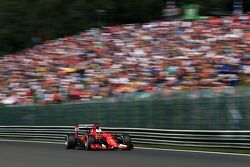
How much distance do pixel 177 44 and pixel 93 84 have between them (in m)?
4.14

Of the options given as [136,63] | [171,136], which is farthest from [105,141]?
[136,63]

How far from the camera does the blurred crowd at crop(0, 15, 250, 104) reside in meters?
18.5

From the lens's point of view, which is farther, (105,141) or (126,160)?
(105,141)

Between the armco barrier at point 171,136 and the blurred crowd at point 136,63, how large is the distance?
5.25 ft

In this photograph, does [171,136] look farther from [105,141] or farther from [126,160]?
A: [126,160]

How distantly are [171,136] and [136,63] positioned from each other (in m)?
7.07

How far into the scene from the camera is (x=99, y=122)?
1798cm

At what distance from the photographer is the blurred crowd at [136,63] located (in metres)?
18.5

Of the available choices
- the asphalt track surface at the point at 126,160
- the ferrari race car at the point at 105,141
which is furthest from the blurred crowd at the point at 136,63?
the asphalt track surface at the point at 126,160

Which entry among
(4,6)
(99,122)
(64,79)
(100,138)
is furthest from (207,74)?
(4,6)

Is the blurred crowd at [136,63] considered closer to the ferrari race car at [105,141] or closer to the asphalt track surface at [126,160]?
the ferrari race car at [105,141]

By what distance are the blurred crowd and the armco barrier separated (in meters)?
1.60

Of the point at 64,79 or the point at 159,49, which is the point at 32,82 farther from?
the point at 159,49

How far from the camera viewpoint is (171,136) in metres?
15.1
